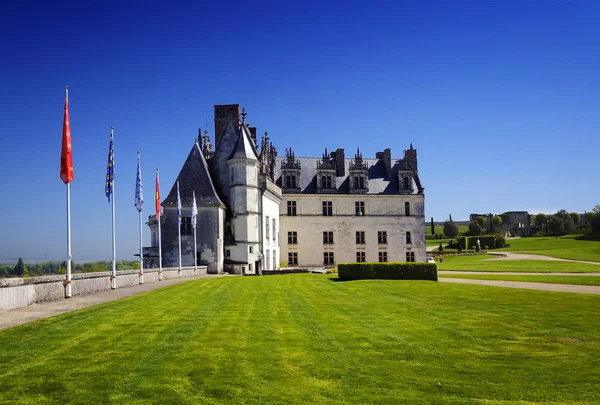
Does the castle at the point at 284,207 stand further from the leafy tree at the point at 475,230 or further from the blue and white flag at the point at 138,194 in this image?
the leafy tree at the point at 475,230

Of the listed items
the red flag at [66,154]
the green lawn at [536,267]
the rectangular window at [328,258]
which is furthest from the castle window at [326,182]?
the red flag at [66,154]

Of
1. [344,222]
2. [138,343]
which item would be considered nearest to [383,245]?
[344,222]

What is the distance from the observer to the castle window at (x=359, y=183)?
65812mm

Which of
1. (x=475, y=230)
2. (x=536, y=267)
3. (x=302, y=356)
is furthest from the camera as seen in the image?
(x=475, y=230)

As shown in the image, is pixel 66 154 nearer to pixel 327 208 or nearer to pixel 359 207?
pixel 327 208

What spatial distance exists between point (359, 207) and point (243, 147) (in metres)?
21.0

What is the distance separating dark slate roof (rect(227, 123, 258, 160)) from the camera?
163 feet

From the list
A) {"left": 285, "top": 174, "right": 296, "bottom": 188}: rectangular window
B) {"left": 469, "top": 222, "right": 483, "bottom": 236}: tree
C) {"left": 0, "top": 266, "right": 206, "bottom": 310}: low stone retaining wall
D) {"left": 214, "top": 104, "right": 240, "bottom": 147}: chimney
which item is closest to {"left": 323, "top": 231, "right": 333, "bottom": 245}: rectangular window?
{"left": 285, "top": 174, "right": 296, "bottom": 188}: rectangular window

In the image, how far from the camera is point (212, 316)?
48.9 ft

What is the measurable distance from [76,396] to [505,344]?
877 cm

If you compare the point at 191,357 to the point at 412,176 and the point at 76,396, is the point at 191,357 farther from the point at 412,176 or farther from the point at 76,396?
the point at 412,176

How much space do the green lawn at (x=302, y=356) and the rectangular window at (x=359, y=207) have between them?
4829 cm

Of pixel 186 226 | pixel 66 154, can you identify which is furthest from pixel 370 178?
pixel 66 154

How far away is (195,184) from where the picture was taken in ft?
161
